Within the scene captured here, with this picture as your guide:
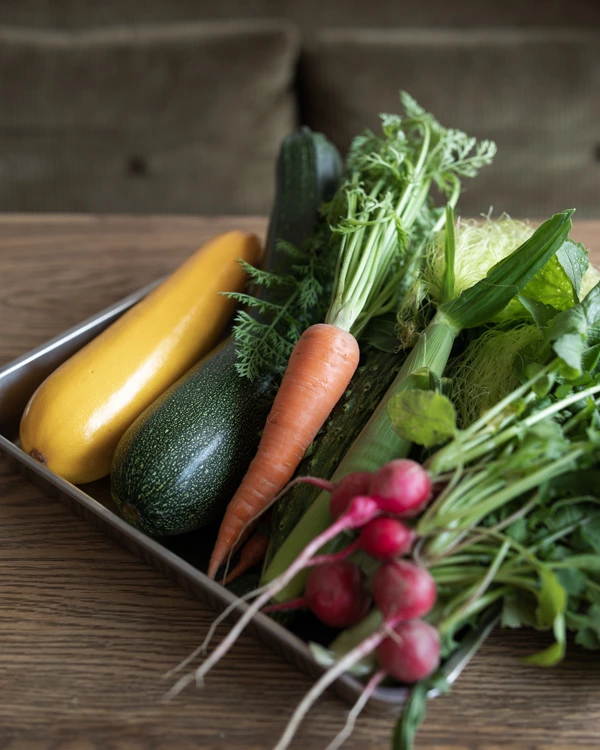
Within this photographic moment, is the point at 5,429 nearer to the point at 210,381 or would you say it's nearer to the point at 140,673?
the point at 210,381

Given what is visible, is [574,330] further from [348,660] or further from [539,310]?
[348,660]

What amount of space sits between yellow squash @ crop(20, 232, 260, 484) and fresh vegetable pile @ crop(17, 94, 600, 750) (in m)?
0.02

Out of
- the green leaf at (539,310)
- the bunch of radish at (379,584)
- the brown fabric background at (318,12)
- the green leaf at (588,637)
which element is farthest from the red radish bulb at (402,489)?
the brown fabric background at (318,12)

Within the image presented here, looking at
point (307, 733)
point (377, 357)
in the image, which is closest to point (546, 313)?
point (377, 357)

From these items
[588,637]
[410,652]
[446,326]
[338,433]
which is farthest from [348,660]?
[446,326]

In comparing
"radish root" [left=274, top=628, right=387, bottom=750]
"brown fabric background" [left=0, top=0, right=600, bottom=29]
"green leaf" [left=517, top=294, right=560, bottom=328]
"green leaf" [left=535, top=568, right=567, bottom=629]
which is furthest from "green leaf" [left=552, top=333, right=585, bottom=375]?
"brown fabric background" [left=0, top=0, right=600, bottom=29]

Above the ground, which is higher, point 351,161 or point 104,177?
point 351,161

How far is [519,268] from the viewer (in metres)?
0.91

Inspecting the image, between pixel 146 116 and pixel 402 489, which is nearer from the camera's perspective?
pixel 402 489

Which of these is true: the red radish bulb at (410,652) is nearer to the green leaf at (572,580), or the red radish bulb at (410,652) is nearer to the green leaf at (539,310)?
the green leaf at (572,580)

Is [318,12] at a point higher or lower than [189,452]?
higher

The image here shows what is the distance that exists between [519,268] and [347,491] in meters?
0.42

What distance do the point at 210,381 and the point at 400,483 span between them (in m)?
0.42

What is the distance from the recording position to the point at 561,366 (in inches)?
29.2
